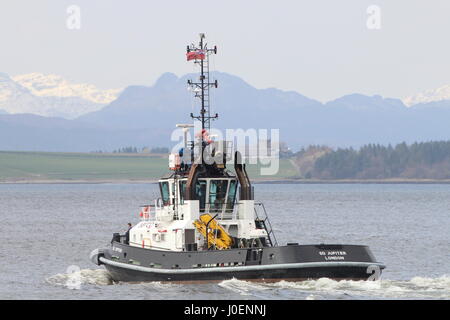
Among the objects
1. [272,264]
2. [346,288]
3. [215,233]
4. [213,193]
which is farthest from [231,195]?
[346,288]

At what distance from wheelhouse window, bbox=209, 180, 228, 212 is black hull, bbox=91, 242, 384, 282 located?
121 inches

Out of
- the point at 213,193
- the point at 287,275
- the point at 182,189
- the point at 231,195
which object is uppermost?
the point at 182,189

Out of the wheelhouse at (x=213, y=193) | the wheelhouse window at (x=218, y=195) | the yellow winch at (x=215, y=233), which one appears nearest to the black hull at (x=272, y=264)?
the yellow winch at (x=215, y=233)

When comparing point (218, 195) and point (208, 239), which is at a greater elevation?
point (218, 195)

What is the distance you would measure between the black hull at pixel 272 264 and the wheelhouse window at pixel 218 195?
3.07 m

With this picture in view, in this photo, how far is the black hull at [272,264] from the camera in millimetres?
39188

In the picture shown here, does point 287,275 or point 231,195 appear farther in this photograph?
point 231,195

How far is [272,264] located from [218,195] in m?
5.11

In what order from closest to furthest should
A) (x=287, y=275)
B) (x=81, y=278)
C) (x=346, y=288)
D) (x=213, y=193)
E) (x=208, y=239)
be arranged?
1. (x=346, y=288)
2. (x=287, y=275)
3. (x=208, y=239)
4. (x=213, y=193)
5. (x=81, y=278)

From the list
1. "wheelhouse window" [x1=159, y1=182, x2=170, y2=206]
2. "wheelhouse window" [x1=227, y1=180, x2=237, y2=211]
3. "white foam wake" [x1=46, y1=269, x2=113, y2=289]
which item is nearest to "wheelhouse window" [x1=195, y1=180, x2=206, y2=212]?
"wheelhouse window" [x1=227, y1=180, x2=237, y2=211]

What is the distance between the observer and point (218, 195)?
143ft

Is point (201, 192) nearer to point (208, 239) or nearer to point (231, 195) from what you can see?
point (231, 195)

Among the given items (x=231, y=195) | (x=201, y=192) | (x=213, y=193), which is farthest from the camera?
(x=231, y=195)
